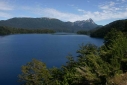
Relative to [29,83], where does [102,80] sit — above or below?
above

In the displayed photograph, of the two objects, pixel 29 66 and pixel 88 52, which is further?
pixel 88 52

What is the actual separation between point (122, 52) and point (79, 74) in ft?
25.8

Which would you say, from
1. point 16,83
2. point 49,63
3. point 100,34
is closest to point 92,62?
point 16,83

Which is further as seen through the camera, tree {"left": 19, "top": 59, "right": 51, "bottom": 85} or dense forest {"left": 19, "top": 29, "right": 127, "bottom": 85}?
tree {"left": 19, "top": 59, "right": 51, "bottom": 85}

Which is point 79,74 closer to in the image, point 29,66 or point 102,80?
point 102,80

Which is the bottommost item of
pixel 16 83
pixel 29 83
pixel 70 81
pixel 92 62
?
pixel 16 83

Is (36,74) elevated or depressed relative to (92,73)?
depressed

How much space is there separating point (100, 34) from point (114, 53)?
154 metres

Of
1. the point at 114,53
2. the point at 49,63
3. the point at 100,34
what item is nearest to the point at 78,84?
the point at 114,53

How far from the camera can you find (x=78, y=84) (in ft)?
76.7

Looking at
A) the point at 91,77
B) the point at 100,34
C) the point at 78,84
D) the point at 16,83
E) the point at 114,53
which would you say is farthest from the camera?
the point at 100,34

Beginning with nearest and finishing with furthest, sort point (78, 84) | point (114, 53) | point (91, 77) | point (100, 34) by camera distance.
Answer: point (91, 77), point (78, 84), point (114, 53), point (100, 34)

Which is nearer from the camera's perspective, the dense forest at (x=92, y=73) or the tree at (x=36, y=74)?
the dense forest at (x=92, y=73)

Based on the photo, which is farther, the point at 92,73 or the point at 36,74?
the point at 36,74
